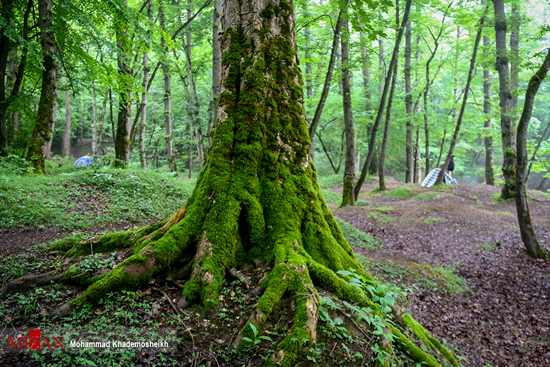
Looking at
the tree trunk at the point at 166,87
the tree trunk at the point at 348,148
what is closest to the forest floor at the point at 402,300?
the tree trunk at the point at 348,148

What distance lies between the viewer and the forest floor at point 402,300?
2.31 m

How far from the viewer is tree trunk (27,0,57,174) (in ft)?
26.2

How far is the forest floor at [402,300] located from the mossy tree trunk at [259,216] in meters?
0.19

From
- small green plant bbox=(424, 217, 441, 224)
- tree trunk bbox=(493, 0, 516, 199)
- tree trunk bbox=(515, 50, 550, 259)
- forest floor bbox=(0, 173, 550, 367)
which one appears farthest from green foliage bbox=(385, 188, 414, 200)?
tree trunk bbox=(515, 50, 550, 259)

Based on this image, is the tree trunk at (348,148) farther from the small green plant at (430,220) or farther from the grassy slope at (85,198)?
the grassy slope at (85,198)

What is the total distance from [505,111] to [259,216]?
15325 millimetres

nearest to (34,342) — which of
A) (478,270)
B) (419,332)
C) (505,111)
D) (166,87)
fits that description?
(419,332)

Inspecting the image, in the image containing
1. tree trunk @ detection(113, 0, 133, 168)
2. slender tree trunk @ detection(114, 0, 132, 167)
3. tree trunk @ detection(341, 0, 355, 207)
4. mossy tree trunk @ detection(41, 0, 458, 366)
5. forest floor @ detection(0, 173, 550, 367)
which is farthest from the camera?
tree trunk @ detection(341, 0, 355, 207)

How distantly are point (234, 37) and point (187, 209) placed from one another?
2324 millimetres

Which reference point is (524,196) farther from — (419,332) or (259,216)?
(259,216)

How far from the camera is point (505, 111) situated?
44.5 ft

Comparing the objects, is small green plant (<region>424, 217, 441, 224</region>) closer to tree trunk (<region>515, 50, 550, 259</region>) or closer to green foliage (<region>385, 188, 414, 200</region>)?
tree trunk (<region>515, 50, 550, 259</region>)

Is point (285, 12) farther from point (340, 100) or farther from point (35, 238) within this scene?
point (340, 100)

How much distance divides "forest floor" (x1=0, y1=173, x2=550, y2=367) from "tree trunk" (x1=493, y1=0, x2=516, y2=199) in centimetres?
195
